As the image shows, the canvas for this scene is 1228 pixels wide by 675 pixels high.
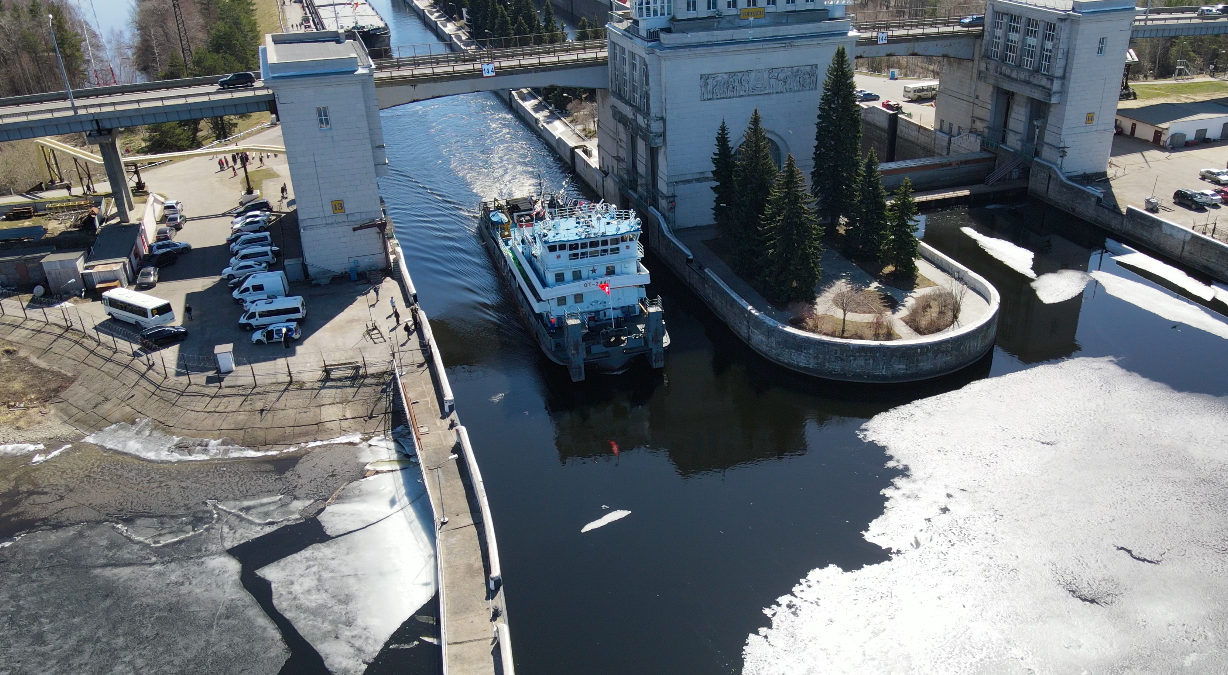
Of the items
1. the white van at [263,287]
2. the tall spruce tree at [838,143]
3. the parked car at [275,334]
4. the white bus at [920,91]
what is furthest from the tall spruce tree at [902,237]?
the white bus at [920,91]

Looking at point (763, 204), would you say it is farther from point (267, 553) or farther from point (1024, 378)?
point (267, 553)

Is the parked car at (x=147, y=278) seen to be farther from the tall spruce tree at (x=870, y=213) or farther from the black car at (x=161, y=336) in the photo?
the tall spruce tree at (x=870, y=213)

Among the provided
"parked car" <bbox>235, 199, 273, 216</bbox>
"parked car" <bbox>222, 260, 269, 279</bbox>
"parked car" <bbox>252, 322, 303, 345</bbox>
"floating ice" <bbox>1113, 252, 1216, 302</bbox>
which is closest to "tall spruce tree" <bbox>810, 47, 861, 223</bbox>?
"floating ice" <bbox>1113, 252, 1216, 302</bbox>

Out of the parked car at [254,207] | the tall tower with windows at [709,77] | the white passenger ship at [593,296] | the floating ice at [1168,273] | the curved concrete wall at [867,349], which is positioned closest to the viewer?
the curved concrete wall at [867,349]

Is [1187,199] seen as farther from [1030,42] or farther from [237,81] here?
[237,81]

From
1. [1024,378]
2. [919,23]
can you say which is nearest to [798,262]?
[1024,378]

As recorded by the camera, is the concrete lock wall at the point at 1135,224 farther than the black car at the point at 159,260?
Yes

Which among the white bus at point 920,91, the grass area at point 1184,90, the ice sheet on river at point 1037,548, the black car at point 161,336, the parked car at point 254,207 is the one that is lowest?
the ice sheet on river at point 1037,548

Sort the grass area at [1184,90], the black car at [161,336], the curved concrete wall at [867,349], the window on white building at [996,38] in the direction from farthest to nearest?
the grass area at [1184,90] < the window on white building at [996,38] < the black car at [161,336] < the curved concrete wall at [867,349]
